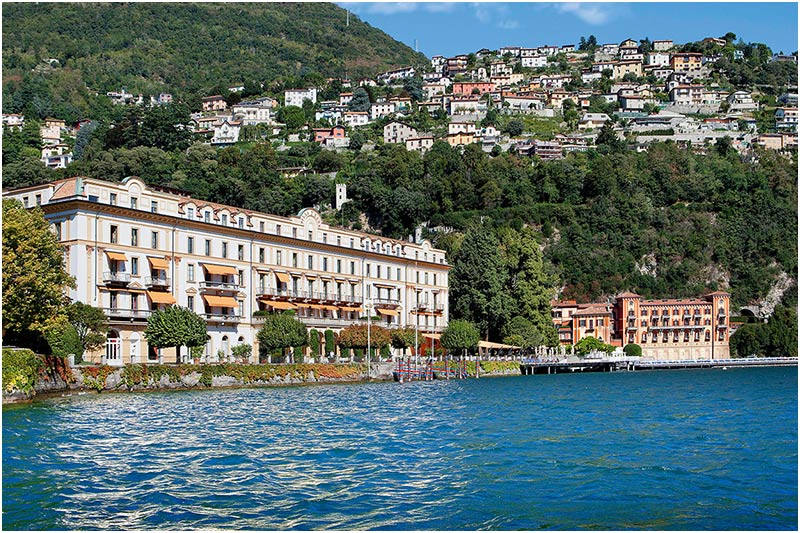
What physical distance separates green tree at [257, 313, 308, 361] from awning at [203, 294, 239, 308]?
2.59 metres

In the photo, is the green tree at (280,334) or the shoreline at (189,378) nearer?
the shoreline at (189,378)

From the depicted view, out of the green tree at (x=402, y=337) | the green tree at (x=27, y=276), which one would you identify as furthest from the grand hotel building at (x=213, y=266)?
the green tree at (x=27, y=276)

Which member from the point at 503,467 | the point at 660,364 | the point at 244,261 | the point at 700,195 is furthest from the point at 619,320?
the point at 503,467

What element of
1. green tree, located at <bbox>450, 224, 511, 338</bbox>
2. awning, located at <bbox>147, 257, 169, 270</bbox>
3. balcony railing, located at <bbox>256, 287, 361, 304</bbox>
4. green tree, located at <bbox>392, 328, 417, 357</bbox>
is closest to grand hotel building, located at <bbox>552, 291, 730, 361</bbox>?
green tree, located at <bbox>450, 224, 511, 338</bbox>

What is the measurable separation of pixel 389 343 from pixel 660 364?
48882 millimetres

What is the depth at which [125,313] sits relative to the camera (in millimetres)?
57969

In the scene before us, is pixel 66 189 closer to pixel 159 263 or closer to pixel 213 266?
pixel 159 263

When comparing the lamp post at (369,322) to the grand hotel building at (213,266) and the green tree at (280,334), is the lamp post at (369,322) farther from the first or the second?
the green tree at (280,334)

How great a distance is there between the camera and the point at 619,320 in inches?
5027

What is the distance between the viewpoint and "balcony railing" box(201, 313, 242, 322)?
64625 millimetres

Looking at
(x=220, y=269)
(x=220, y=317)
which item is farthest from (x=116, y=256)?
(x=220, y=317)

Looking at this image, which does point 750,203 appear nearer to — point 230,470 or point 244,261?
point 244,261

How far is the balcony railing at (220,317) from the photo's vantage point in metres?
64.6

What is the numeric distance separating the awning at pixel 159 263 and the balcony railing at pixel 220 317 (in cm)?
467
